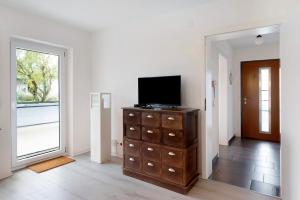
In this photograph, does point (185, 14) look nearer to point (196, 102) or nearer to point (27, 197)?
point (196, 102)

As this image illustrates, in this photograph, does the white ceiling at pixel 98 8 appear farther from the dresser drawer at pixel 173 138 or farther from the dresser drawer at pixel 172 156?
the dresser drawer at pixel 172 156

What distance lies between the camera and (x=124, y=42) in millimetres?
3568

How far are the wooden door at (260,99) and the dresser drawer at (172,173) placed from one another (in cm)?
372

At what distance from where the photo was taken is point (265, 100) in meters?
5.08

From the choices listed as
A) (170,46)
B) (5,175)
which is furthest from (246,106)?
(5,175)

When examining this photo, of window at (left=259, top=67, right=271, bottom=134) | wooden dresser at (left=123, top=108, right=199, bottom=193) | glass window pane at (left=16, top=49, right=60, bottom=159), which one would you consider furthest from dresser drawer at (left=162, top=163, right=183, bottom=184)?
window at (left=259, top=67, right=271, bottom=134)

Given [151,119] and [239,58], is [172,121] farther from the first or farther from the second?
[239,58]

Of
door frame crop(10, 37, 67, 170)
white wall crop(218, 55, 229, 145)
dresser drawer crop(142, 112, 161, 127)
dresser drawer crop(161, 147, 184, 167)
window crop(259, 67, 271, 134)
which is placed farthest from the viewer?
window crop(259, 67, 271, 134)

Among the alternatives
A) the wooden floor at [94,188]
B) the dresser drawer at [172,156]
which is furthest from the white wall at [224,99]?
the dresser drawer at [172,156]

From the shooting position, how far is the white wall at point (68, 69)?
2.83m

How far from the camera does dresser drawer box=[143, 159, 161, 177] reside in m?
2.61

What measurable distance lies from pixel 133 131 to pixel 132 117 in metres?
0.21

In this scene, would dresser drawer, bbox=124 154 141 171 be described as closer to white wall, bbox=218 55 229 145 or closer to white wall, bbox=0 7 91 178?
white wall, bbox=0 7 91 178

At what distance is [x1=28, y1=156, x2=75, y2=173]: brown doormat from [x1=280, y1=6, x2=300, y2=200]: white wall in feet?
11.0
